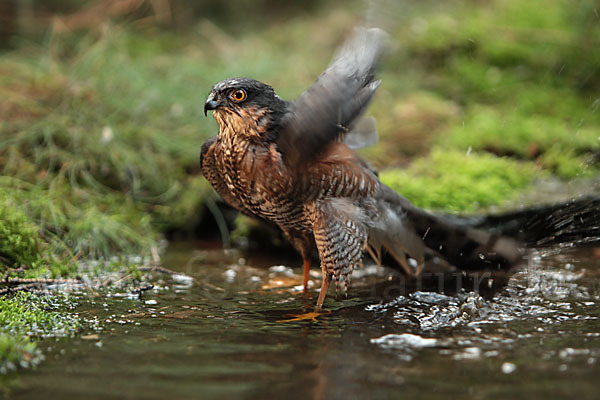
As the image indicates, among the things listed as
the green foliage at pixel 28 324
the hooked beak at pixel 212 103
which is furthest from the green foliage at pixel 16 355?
the hooked beak at pixel 212 103

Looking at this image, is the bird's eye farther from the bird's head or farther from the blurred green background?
the blurred green background

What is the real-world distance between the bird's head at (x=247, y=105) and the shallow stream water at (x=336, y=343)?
113 cm

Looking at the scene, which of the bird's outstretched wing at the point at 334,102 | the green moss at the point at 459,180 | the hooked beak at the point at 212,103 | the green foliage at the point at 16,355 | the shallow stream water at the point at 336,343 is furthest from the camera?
the green moss at the point at 459,180

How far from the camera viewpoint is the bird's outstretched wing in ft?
11.4

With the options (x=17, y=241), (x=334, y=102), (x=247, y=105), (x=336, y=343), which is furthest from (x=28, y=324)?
(x=334, y=102)

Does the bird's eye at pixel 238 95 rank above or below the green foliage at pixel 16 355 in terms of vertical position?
above

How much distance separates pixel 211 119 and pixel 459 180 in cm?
282

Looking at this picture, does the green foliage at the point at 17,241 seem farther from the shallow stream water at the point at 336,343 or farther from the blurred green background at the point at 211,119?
the shallow stream water at the point at 336,343

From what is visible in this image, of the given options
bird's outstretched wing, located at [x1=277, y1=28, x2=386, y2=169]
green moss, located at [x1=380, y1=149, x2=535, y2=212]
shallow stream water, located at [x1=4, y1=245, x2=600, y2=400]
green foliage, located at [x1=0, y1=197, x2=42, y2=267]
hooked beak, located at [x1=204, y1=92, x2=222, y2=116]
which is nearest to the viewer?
shallow stream water, located at [x1=4, y1=245, x2=600, y2=400]

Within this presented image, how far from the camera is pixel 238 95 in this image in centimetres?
387

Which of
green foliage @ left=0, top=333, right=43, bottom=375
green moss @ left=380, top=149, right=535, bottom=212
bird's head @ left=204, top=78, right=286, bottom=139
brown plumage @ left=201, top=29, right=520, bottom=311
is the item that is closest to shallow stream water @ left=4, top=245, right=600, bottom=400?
green foliage @ left=0, top=333, right=43, bottom=375

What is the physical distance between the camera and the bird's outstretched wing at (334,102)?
11.4 ft

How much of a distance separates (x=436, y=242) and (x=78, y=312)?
246 centimetres

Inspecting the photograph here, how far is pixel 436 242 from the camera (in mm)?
4414
